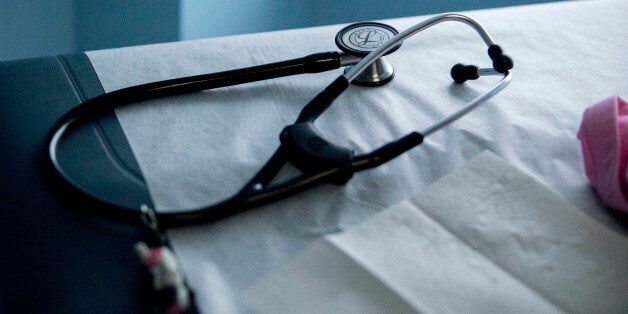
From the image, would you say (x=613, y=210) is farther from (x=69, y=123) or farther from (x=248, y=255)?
(x=69, y=123)

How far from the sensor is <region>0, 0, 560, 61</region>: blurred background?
1.33 metres

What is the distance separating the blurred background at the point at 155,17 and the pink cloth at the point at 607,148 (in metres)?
0.97

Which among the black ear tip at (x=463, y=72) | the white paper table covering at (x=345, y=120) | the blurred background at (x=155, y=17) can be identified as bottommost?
the blurred background at (x=155, y=17)

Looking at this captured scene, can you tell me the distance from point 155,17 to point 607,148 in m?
1.07

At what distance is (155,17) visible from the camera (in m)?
1.44

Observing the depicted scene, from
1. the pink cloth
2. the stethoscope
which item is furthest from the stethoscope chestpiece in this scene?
the pink cloth

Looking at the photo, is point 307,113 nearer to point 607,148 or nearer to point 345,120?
point 345,120

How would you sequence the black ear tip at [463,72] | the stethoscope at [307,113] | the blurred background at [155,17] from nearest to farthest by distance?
the stethoscope at [307,113] < the black ear tip at [463,72] < the blurred background at [155,17]

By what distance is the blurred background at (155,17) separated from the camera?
1328mm

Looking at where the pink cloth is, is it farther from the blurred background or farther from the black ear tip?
the blurred background

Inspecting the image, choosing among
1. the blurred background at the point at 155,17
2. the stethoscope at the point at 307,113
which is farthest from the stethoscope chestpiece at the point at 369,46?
the blurred background at the point at 155,17

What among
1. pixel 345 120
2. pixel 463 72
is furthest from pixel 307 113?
pixel 463 72

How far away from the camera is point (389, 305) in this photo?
1.65ft

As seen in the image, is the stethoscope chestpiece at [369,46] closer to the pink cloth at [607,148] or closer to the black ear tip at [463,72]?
the black ear tip at [463,72]
